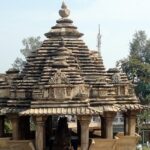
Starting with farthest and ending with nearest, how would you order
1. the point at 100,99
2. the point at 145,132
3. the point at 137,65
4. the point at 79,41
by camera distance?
the point at 137,65 → the point at 145,132 → the point at 79,41 → the point at 100,99

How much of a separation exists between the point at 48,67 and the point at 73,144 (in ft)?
10.6

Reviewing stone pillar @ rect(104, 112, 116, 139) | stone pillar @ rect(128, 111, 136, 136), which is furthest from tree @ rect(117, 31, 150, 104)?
stone pillar @ rect(104, 112, 116, 139)

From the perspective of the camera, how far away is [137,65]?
45.0 metres

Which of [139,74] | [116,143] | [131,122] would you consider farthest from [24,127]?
[139,74]

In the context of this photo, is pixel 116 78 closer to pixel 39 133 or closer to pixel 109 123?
pixel 109 123

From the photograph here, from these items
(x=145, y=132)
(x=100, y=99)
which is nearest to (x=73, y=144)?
(x=100, y=99)

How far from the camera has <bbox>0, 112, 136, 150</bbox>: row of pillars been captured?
15.1m

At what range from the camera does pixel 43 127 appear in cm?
1530

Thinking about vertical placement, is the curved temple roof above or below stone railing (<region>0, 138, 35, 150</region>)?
above

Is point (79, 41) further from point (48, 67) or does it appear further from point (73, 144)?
point (73, 144)

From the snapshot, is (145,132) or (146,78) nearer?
(145,132)

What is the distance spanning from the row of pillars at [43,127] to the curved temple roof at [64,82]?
38 centimetres

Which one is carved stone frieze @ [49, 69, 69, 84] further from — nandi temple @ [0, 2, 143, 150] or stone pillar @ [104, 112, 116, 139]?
stone pillar @ [104, 112, 116, 139]

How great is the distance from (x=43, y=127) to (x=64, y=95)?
1.17 meters
